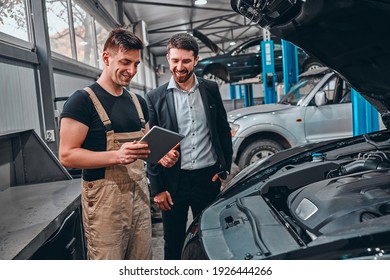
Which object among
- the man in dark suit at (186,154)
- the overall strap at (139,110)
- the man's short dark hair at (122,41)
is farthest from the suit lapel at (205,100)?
→ the man's short dark hair at (122,41)

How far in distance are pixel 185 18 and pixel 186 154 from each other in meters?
9.21

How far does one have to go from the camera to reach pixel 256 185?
58.3 inches

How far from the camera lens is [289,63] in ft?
16.4

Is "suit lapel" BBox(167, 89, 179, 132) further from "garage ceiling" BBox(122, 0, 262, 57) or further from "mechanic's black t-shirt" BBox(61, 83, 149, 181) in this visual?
"garage ceiling" BBox(122, 0, 262, 57)

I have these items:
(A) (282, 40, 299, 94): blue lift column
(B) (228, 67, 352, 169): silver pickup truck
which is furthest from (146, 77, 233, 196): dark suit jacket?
(A) (282, 40, 299, 94): blue lift column

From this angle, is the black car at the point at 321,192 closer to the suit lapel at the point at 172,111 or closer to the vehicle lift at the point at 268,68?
the suit lapel at the point at 172,111

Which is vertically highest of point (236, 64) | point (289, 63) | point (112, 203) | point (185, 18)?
A: point (185, 18)

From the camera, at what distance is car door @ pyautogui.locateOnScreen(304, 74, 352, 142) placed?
377 cm

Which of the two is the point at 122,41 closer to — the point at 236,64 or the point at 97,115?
the point at 97,115

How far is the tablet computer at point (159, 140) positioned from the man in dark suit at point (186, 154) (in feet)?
1.08

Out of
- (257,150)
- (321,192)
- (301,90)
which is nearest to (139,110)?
(321,192)

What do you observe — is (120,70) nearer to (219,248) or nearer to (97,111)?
Result: (97,111)

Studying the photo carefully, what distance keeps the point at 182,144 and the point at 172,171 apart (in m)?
0.14
